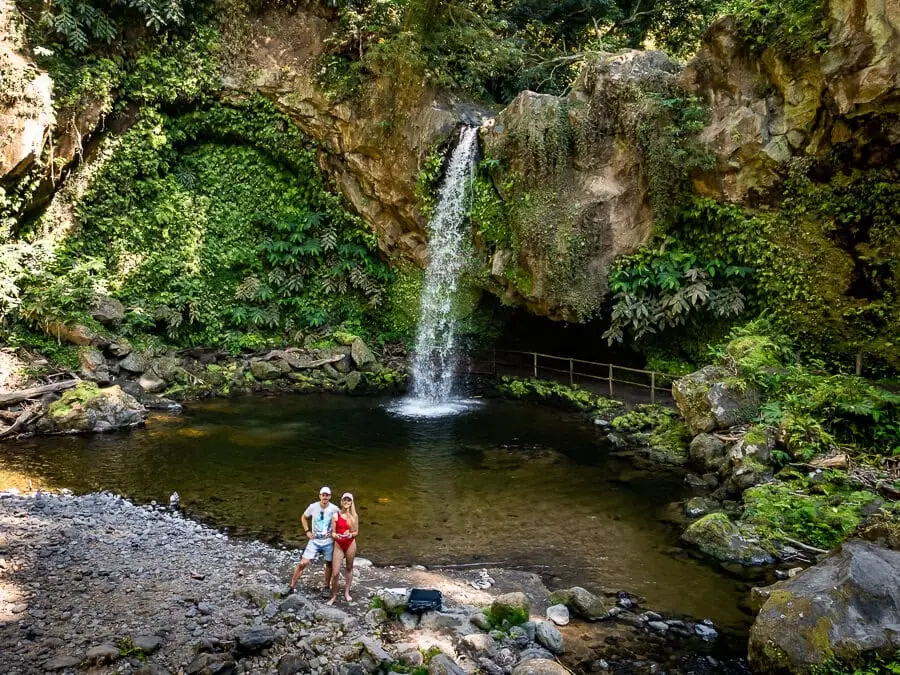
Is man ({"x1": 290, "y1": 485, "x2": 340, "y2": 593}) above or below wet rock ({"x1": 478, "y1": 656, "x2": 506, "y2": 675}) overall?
above

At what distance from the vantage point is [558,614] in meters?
6.55

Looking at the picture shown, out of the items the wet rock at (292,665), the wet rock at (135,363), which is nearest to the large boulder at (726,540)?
the wet rock at (292,665)

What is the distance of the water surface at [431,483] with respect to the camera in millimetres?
8094

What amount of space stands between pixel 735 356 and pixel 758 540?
5245 mm

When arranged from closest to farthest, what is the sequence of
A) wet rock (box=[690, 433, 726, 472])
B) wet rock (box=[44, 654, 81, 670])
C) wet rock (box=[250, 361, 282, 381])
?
wet rock (box=[44, 654, 81, 670]), wet rock (box=[690, 433, 726, 472]), wet rock (box=[250, 361, 282, 381])

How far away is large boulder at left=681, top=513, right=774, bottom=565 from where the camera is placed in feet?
26.2

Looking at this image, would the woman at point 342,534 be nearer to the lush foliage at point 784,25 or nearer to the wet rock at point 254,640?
the wet rock at point 254,640

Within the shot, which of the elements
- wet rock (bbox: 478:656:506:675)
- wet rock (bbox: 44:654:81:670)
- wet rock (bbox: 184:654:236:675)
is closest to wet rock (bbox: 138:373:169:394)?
wet rock (bbox: 44:654:81:670)

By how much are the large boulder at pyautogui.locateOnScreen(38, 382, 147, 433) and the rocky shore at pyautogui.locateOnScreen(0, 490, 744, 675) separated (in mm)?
5877

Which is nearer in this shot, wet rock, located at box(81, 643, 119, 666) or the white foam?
wet rock, located at box(81, 643, 119, 666)

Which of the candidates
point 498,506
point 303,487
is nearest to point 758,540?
point 498,506

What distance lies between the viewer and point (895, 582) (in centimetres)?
543

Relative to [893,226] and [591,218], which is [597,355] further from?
[893,226]

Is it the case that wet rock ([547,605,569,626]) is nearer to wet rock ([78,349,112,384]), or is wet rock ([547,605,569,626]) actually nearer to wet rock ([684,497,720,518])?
wet rock ([684,497,720,518])
